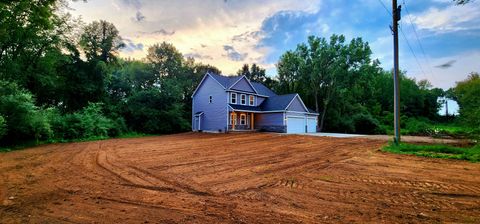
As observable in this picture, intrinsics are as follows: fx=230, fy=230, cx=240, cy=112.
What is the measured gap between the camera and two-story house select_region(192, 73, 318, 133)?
84.4ft

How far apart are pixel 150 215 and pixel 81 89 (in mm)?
25648

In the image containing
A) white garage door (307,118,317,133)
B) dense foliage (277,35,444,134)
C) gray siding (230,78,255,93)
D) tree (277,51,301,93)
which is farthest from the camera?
tree (277,51,301,93)

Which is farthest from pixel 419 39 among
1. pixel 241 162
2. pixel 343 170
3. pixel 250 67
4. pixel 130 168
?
pixel 250 67

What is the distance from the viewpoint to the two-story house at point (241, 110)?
25734 millimetres

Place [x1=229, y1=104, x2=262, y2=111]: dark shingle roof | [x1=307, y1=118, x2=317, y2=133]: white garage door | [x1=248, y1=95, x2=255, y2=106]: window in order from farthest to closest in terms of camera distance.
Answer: [x1=307, y1=118, x2=317, y2=133]: white garage door, [x1=248, y1=95, x2=255, y2=106]: window, [x1=229, y1=104, x2=262, y2=111]: dark shingle roof

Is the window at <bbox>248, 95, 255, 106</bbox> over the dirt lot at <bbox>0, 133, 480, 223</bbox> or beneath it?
over

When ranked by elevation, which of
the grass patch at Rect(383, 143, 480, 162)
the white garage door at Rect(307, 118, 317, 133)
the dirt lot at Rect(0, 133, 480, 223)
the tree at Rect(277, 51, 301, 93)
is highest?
the tree at Rect(277, 51, 301, 93)

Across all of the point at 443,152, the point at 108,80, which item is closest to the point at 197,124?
the point at 108,80

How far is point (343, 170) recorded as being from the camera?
7098 mm

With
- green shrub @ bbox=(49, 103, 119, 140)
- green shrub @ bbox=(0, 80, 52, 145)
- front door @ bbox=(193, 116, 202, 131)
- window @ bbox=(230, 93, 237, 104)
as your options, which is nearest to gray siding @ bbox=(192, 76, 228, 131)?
front door @ bbox=(193, 116, 202, 131)

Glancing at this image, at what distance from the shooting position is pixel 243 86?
27422 millimetres

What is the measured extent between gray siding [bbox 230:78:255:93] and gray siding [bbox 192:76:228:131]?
1616 mm

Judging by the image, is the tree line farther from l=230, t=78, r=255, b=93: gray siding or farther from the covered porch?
l=230, t=78, r=255, b=93: gray siding

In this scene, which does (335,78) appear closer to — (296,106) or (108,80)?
(296,106)
